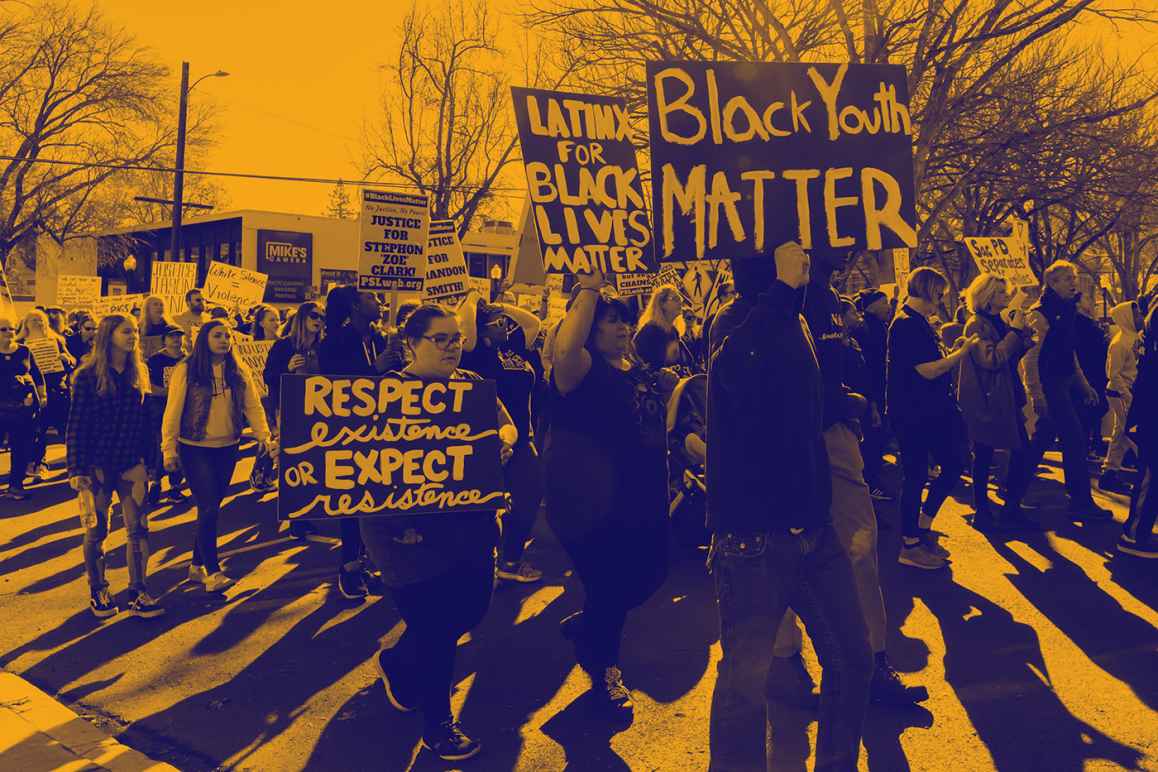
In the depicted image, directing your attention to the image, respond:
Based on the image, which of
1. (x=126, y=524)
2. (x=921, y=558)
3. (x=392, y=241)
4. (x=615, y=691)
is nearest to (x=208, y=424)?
(x=126, y=524)

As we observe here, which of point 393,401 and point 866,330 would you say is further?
point 866,330

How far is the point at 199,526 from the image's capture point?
687 centimetres

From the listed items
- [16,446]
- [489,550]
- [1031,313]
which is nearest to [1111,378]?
[1031,313]

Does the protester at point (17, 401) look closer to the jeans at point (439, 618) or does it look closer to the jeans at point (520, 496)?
the jeans at point (520, 496)

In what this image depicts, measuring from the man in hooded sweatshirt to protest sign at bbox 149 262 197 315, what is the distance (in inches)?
486

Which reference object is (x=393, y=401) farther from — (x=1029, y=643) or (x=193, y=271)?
(x=193, y=271)

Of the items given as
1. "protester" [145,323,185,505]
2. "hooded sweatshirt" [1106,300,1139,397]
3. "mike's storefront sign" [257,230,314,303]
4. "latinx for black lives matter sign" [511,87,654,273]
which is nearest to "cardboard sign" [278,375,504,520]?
"latinx for black lives matter sign" [511,87,654,273]

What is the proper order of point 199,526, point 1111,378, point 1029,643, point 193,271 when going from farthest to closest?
1. point 193,271
2. point 1111,378
3. point 199,526
4. point 1029,643

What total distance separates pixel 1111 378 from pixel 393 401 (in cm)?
806

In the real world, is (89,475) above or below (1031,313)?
below

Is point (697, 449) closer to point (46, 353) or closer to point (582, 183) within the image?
point (582, 183)

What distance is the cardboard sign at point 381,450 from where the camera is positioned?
4254 millimetres

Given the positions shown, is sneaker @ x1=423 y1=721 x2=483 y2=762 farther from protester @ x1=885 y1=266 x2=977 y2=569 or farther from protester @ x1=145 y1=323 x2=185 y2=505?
protester @ x1=145 y1=323 x2=185 y2=505

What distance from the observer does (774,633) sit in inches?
137
